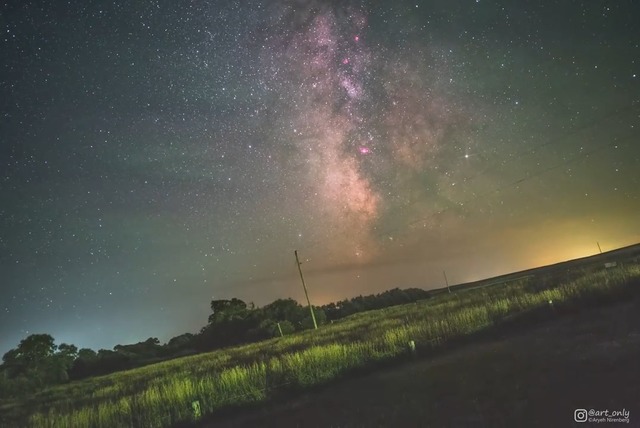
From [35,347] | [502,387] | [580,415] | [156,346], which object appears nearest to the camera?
[580,415]

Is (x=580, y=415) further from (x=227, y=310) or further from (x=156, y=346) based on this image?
(x=156, y=346)

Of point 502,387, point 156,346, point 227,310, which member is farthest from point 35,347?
point 502,387

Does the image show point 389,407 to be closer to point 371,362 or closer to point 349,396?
point 349,396

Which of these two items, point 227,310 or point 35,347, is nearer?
point 35,347

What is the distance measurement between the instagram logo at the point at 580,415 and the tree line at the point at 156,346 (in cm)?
4420

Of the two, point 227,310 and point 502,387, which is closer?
point 502,387

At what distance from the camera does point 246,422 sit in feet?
29.0

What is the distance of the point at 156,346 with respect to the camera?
70.7 m

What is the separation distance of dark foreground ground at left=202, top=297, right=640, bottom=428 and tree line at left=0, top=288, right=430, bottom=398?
39244 millimetres

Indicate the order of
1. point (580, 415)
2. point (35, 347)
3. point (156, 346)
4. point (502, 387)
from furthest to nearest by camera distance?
point (156, 346)
point (35, 347)
point (502, 387)
point (580, 415)

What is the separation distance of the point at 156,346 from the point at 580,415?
3030 inches

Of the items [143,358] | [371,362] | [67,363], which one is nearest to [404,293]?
[143,358]

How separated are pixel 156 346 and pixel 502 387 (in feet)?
247

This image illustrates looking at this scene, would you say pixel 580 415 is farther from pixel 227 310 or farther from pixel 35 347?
pixel 35 347
